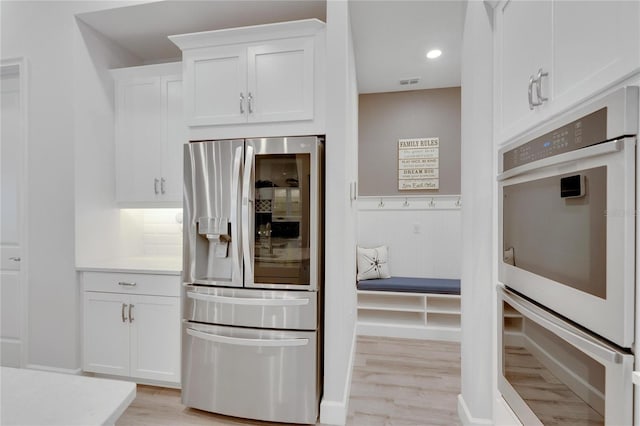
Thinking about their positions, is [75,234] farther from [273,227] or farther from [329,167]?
[329,167]

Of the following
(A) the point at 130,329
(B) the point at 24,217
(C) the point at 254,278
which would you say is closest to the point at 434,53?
(C) the point at 254,278

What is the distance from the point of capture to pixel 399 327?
10.9 feet

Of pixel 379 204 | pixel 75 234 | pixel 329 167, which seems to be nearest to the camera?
pixel 329 167

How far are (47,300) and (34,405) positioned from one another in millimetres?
2446

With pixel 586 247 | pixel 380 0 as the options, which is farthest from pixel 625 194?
A: pixel 380 0

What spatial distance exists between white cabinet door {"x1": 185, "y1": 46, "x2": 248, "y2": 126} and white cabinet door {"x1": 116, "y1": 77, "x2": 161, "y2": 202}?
625 mm

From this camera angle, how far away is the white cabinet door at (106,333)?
7.46 feet

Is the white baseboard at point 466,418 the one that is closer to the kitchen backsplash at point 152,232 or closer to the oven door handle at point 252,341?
the oven door handle at point 252,341

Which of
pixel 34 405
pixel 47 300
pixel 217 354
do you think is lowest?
pixel 217 354

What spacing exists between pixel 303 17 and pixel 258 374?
2.53m

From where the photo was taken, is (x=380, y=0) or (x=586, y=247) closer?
(x=586, y=247)

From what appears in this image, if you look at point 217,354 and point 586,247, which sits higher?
point 586,247

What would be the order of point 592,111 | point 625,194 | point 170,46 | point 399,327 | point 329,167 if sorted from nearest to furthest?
point 625,194
point 592,111
point 329,167
point 170,46
point 399,327

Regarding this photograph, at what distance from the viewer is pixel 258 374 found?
1.90 m
